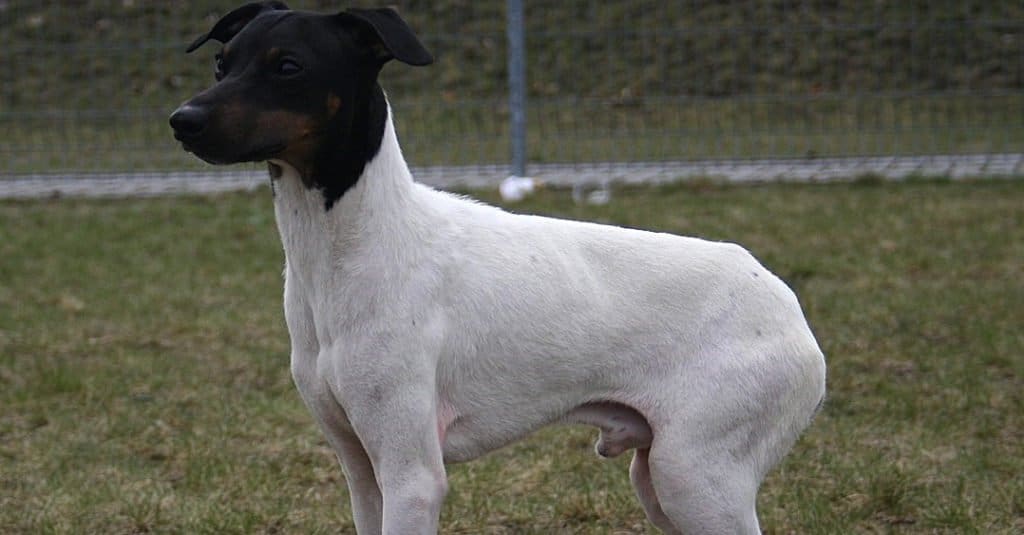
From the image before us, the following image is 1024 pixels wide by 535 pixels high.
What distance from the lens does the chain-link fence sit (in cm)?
1078

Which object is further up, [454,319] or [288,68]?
[288,68]

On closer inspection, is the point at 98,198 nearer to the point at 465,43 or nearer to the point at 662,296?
the point at 465,43

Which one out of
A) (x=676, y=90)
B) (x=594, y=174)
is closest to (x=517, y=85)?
(x=594, y=174)

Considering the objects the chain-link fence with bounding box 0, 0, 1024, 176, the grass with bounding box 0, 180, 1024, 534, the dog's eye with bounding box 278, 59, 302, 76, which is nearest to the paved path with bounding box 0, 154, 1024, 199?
the chain-link fence with bounding box 0, 0, 1024, 176

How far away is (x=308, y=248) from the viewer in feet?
9.74

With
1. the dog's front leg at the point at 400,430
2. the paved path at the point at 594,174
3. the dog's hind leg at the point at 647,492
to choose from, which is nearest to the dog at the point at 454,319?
the dog's front leg at the point at 400,430

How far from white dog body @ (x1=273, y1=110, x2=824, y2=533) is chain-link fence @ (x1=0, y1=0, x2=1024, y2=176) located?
7669 millimetres

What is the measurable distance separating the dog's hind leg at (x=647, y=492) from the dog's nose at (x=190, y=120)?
1240mm

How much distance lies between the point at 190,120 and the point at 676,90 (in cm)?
872

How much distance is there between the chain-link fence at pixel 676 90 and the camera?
10781 millimetres

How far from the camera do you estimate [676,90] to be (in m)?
11.1

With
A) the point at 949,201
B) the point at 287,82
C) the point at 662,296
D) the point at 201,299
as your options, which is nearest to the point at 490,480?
the point at 662,296

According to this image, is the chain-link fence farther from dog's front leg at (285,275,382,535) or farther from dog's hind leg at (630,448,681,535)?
dog's front leg at (285,275,382,535)

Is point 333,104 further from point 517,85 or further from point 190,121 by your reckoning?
point 517,85
